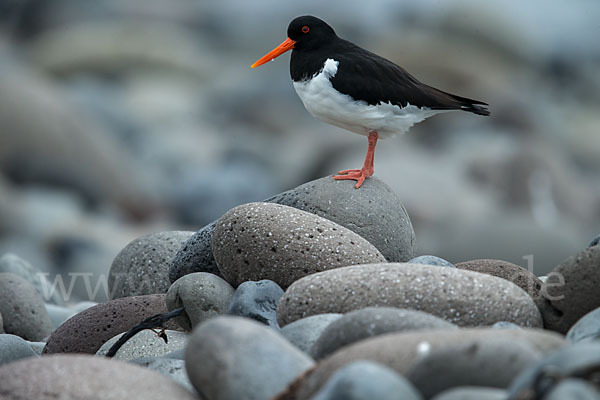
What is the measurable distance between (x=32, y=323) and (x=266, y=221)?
7.58 feet

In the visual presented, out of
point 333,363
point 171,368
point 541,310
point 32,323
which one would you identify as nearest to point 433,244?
point 32,323

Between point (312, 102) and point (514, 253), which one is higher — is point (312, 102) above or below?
above

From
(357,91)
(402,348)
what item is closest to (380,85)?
(357,91)

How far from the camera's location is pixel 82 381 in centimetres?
237

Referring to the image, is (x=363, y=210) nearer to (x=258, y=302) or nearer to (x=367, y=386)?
(x=258, y=302)

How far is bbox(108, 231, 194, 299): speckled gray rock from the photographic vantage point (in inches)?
204

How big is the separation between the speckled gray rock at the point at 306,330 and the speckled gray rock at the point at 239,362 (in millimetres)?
474

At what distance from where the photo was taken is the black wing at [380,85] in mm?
4859

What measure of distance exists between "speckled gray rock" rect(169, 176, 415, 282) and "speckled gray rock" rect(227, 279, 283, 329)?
34.6 inches

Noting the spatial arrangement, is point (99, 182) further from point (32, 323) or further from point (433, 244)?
point (32, 323)

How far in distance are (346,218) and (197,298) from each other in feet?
3.53

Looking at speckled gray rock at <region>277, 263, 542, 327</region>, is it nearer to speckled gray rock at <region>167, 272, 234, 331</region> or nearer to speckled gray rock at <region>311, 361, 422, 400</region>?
speckled gray rock at <region>167, 272, 234, 331</region>

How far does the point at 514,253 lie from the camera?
7.71m

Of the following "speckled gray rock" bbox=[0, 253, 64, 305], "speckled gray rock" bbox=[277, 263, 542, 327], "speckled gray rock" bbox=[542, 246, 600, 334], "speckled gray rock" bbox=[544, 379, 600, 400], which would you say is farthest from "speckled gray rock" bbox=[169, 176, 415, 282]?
"speckled gray rock" bbox=[544, 379, 600, 400]
